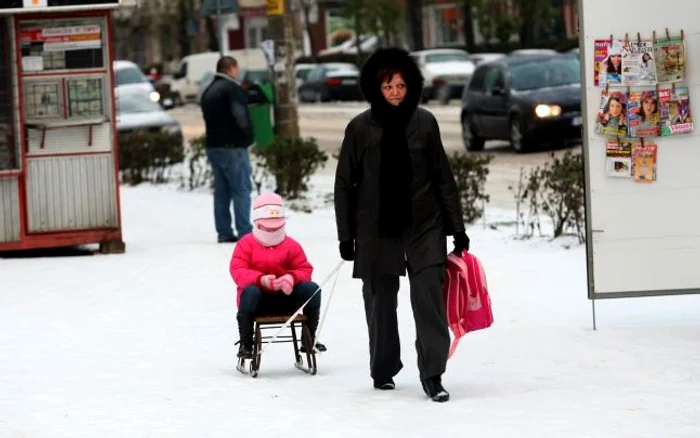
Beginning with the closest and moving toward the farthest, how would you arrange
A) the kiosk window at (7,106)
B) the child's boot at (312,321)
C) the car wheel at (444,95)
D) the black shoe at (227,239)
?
the child's boot at (312,321) → the kiosk window at (7,106) → the black shoe at (227,239) → the car wheel at (444,95)

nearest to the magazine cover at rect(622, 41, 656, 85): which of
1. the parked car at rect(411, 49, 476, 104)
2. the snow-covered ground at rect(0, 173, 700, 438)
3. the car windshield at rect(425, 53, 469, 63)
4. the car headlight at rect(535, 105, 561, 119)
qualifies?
the snow-covered ground at rect(0, 173, 700, 438)

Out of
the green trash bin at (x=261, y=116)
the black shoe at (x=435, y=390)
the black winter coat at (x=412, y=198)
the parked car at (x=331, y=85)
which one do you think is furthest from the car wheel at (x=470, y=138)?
the parked car at (x=331, y=85)

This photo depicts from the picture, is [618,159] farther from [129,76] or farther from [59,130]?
[129,76]

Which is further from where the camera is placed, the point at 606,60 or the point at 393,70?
the point at 606,60

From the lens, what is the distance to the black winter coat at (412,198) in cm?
864

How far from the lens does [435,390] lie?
28.3 feet

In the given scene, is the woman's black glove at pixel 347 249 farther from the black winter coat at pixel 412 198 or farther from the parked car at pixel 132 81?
the parked car at pixel 132 81

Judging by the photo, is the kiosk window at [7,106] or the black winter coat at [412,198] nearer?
the black winter coat at [412,198]

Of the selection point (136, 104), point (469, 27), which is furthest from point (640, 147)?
point (469, 27)

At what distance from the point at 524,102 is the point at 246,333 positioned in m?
17.5

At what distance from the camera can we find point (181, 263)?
14844mm

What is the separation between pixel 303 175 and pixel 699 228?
952cm

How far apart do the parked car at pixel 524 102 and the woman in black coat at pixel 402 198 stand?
17538 mm

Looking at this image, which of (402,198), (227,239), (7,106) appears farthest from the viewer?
(227,239)
